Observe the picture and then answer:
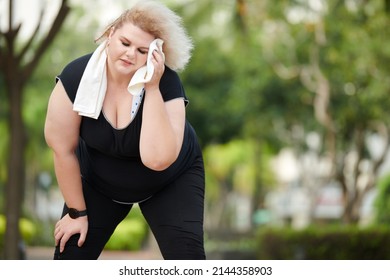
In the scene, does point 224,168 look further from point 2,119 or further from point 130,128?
point 130,128

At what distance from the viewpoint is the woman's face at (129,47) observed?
3.53m

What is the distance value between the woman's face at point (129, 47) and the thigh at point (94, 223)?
63cm

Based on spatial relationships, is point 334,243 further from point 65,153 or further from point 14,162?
point 65,153

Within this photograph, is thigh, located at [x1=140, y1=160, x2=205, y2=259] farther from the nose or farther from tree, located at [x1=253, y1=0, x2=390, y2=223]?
tree, located at [x1=253, y1=0, x2=390, y2=223]

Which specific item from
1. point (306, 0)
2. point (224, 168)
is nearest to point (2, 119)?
point (306, 0)

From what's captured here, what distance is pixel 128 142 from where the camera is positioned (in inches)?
143

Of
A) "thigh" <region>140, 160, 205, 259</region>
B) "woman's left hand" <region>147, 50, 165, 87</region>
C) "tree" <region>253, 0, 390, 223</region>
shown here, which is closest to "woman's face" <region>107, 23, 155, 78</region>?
"woman's left hand" <region>147, 50, 165, 87</region>

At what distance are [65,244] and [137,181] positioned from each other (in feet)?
1.45

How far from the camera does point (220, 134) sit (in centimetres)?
2767

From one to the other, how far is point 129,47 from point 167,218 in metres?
0.76

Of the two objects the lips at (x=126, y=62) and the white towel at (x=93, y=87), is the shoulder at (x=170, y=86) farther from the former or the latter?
the white towel at (x=93, y=87)

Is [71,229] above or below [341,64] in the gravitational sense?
above

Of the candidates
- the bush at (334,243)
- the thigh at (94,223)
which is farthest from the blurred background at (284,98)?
the thigh at (94,223)

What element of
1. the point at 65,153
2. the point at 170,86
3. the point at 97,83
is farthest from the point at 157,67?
the point at 65,153
